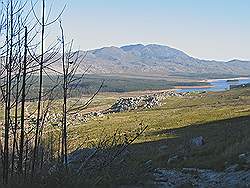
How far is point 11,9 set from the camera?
7.13m

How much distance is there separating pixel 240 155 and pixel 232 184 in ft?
13.3

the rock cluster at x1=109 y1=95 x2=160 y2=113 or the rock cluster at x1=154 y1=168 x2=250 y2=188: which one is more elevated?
the rock cluster at x1=154 y1=168 x2=250 y2=188

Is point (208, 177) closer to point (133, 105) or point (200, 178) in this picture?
point (200, 178)

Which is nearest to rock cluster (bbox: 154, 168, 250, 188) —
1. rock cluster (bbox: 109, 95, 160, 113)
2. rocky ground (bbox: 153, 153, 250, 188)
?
rocky ground (bbox: 153, 153, 250, 188)

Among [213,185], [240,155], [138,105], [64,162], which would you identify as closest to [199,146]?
[240,155]

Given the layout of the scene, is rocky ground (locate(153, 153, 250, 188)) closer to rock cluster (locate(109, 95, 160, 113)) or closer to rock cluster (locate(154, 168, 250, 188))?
rock cluster (locate(154, 168, 250, 188))

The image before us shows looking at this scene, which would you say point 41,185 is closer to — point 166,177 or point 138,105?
point 166,177

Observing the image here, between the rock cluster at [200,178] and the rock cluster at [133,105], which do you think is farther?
the rock cluster at [133,105]

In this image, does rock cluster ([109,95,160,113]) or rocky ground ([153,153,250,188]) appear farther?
rock cluster ([109,95,160,113])

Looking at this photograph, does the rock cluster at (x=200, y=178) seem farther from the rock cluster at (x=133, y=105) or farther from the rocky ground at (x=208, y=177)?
the rock cluster at (x=133, y=105)

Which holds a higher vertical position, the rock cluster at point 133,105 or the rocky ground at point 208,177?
the rocky ground at point 208,177

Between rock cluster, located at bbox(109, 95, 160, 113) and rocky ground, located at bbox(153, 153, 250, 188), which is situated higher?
rocky ground, located at bbox(153, 153, 250, 188)

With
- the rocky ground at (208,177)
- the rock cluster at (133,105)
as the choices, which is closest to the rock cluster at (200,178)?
the rocky ground at (208,177)

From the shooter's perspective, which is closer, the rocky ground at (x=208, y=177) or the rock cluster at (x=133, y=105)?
the rocky ground at (x=208, y=177)
